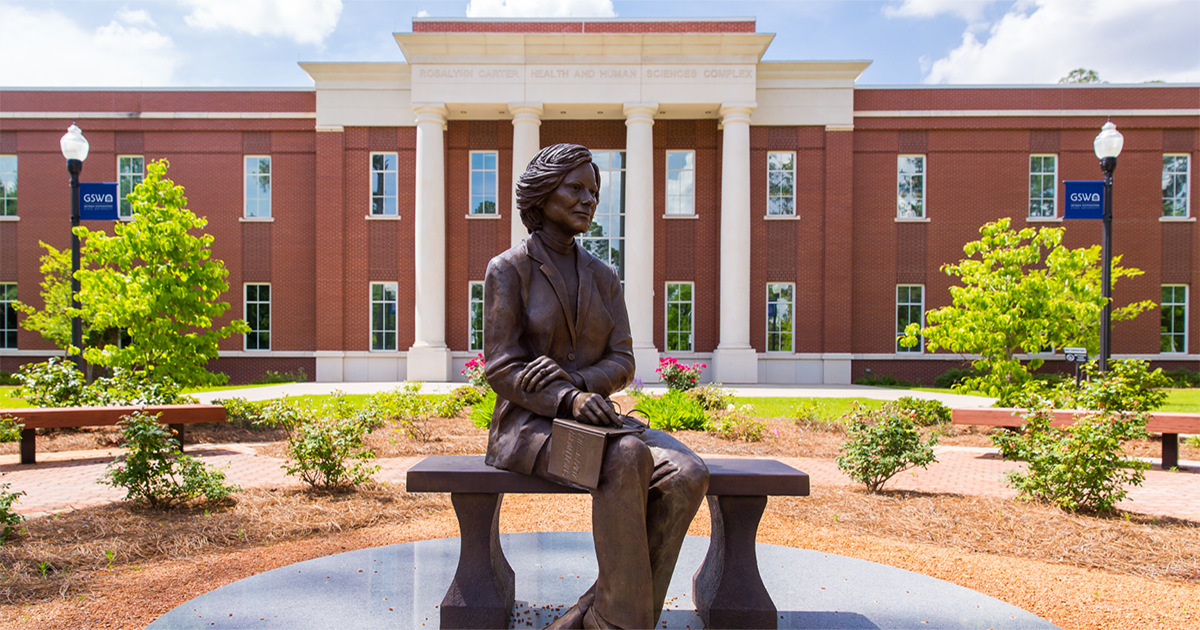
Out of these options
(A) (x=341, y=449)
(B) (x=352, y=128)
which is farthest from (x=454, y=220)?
(A) (x=341, y=449)

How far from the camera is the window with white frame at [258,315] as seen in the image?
24.4 metres

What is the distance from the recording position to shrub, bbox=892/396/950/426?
12.4 metres

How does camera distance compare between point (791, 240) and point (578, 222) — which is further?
point (791, 240)

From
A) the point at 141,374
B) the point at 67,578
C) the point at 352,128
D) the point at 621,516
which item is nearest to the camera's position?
the point at 621,516

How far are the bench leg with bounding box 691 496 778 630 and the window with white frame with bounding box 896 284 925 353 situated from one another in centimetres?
2272

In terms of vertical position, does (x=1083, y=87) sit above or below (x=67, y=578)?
above

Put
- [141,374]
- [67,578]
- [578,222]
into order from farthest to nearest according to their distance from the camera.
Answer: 1. [141,374]
2. [67,578]
3. [578,222]

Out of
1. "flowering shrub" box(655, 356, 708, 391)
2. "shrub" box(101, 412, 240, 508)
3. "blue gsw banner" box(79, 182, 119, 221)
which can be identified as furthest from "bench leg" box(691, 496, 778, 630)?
"blue gsw banner" box(79, 182, 119, 221)

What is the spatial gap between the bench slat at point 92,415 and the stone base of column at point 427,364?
13.0 meters

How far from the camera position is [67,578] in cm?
438

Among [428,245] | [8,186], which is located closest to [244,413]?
[428,245]

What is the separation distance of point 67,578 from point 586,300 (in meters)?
3.83

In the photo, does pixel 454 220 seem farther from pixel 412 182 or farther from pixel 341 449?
pixel 341 449

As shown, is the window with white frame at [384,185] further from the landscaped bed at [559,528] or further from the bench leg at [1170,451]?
the bench leg at [1170,451]
